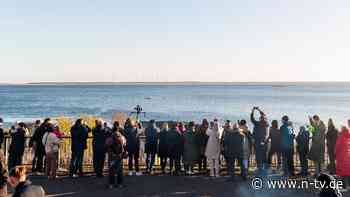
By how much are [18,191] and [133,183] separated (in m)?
6.33

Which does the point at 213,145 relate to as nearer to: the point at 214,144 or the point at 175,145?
the point at 214,144

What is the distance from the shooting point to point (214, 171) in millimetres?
13492

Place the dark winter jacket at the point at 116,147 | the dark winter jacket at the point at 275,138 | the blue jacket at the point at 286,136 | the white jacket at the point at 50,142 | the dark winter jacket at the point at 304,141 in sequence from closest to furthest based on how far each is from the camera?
1. the dark winter jacket at the point at 116,147
2. the white jacket at the point at 50,142
3. the blue jacket at the point at 286,136
4. the dark winter jacket at the point at 275,138
5. the dark winter jacket at the point at 304,141

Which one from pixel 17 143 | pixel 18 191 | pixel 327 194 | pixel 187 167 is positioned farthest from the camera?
pixel 187 167

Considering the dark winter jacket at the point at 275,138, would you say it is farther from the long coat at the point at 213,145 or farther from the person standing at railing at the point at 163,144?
the person standing at railing at the point at 163,144

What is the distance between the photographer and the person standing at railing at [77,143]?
1291cm

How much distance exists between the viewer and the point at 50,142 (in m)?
12.5

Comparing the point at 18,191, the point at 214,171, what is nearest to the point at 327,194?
the point at 18,191

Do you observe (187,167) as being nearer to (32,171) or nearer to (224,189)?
(224,189)

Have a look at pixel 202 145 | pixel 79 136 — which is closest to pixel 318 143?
pixel 202 145

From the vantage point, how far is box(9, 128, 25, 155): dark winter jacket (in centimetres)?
1287

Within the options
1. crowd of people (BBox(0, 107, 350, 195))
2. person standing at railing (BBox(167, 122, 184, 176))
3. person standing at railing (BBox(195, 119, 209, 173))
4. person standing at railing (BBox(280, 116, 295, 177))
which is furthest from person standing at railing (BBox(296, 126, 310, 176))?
person standing at railing (BBox(167, 122, 184, 176))

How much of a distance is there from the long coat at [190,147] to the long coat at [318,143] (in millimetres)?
3737

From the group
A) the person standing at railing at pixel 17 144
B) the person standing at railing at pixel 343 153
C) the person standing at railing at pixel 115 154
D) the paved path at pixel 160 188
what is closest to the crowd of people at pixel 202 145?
the person standing at railing at pixel 17 144
